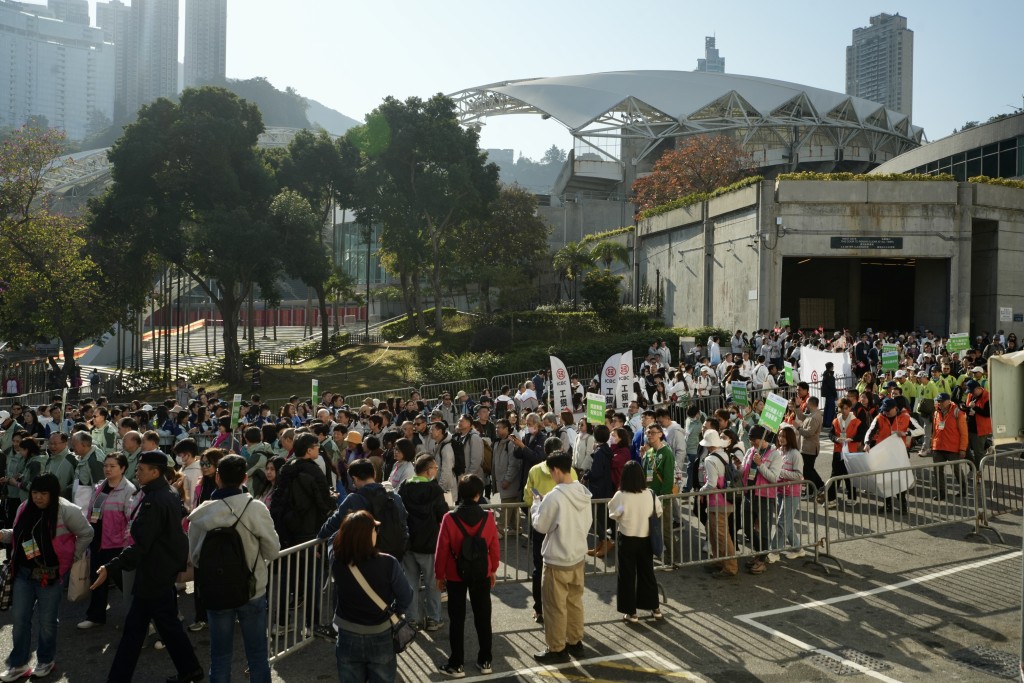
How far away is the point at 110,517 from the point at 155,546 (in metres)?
1.89

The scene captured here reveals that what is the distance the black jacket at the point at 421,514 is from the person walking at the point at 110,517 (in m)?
2.60

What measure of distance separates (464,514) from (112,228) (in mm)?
34529

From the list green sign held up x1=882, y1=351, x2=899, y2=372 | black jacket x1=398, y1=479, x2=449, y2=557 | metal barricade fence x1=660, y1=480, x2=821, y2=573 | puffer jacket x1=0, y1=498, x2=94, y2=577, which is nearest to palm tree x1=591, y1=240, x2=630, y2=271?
green sign held up x1=882, y1=351, x2=899, y2=372

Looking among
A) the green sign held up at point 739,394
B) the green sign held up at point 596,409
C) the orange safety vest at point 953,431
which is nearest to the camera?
the orange safety vest at point 953,431

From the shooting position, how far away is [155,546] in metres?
6.21

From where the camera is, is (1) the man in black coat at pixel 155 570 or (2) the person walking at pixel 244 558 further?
(1) the man in black coat at pixel 155 570

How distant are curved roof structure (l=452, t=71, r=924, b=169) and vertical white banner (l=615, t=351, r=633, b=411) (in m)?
51.7

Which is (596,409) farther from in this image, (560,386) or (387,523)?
(387,523)

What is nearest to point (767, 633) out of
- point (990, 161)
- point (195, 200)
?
point (195, 200)

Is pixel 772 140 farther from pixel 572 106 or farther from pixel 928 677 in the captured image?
pixel 928 677

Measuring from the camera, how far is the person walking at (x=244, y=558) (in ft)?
19.1

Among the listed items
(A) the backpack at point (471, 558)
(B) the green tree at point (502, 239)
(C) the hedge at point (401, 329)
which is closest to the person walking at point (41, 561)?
(A) the backpack at point (471, 558)

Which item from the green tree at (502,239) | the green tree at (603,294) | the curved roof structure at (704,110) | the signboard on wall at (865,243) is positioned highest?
the curved roof structure at (704,110)

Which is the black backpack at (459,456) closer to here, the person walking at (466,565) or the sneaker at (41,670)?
the person walking at (466,565)
